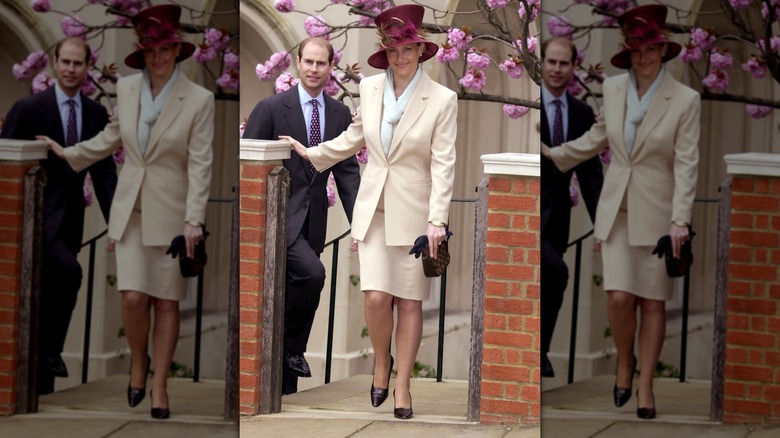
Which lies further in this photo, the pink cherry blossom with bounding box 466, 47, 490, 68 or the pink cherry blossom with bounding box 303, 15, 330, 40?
the pink cherry blossom with bounding box 466, 47, 490, 68

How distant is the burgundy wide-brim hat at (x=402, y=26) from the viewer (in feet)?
14.9

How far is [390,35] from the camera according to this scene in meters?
4.57

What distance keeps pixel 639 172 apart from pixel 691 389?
1.40 feet

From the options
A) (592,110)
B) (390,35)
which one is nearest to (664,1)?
(592,110)

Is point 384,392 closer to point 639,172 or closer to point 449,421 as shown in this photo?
point 449,421

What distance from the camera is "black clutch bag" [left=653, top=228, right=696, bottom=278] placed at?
6.77 feet

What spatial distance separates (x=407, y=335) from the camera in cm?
476

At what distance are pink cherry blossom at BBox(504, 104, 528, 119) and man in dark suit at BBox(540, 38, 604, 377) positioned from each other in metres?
3.24

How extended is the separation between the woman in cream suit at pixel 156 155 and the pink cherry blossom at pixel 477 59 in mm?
3167

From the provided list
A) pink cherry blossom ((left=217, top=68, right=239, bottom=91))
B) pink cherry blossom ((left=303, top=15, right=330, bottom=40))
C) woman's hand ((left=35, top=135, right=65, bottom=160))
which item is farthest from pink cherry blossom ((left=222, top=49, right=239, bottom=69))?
pink cherry blossom ((left=303, top=15, right=330, bottom=40))

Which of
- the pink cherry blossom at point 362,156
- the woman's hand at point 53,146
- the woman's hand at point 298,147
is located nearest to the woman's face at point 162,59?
the woman's hand at point 53,146

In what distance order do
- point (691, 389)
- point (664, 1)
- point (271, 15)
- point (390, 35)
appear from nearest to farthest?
point (664, 1) → point (691, 389) → point (390, 35) → point (271, 15)

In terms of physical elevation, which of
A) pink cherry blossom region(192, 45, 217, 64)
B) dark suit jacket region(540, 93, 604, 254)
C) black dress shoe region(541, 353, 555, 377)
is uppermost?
pink cherry blossom region(192, 45, 217, 64)

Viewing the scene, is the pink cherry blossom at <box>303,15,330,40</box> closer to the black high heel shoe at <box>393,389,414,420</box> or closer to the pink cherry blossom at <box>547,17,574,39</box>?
the black high heel shoe at <box>393,389,414,420</box>
